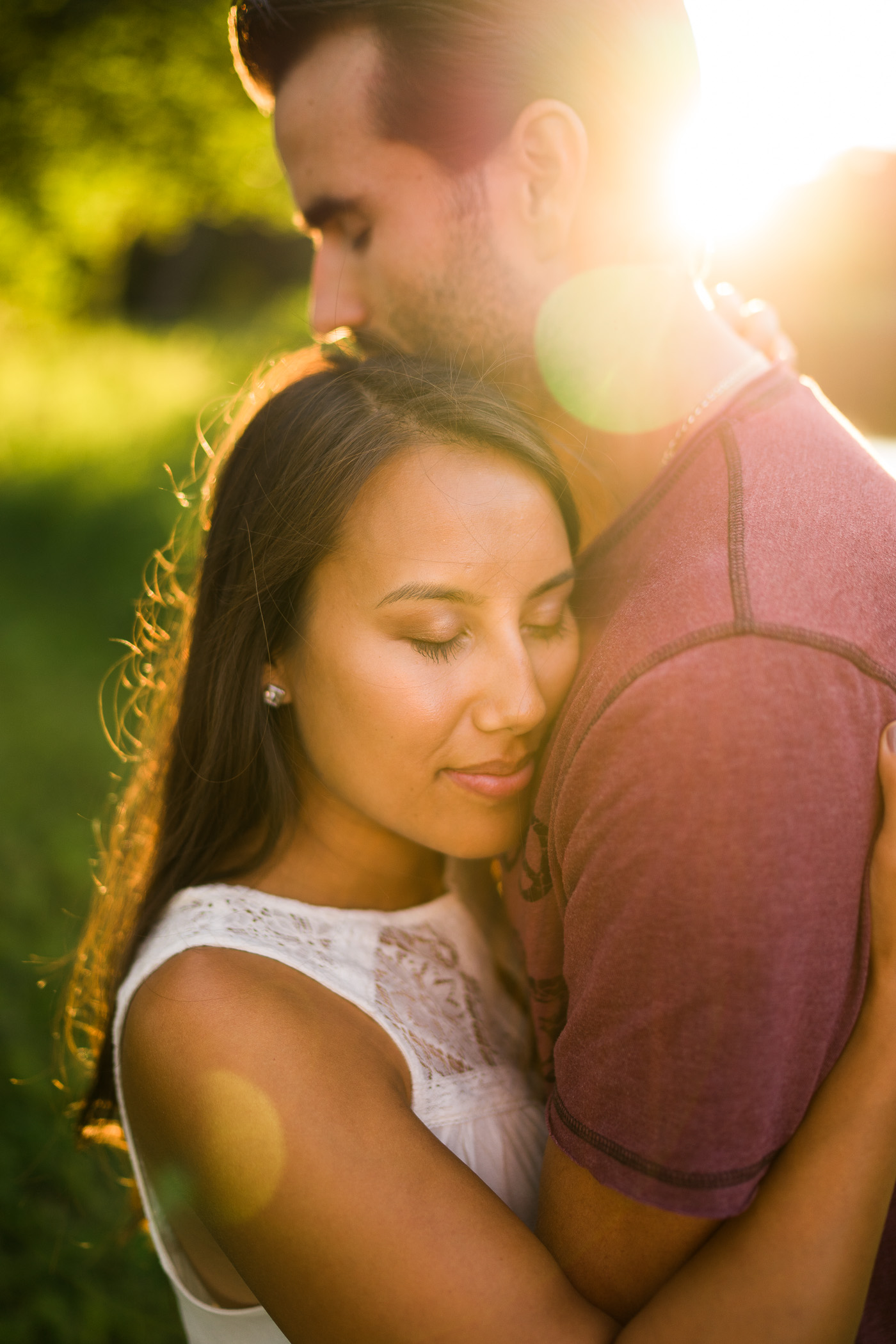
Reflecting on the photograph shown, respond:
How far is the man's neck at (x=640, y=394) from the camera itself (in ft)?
6.76

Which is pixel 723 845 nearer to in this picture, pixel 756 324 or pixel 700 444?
pixel 700 444

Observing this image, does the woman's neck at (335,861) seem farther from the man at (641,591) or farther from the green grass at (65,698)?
the green grass at (65,698)

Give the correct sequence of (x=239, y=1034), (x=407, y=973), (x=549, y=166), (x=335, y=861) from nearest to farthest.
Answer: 1. (x=239, y=1034)
2. (x=407, y=973)
3. (x=335, y=861)
4. (x=549, y=166)

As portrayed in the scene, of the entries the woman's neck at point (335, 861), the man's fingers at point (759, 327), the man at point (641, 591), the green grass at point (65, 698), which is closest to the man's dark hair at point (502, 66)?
the man at point (641, 591)

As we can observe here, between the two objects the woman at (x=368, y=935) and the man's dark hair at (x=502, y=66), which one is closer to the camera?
the woman at (x=368, y=935)

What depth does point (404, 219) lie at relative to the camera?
2350 millimetres

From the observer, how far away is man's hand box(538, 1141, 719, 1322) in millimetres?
1343

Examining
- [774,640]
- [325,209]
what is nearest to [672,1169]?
[774,640]

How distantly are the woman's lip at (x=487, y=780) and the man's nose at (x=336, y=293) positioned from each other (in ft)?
4.51

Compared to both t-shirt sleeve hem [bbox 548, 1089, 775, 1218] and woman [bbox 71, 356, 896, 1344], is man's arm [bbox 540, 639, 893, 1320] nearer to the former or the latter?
t-shirt sleeve hem [bbox 548, 1089, 775, 1218]

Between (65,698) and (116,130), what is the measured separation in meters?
9.69

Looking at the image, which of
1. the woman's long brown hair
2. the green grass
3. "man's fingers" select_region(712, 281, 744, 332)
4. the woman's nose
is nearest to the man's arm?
the woman's nose

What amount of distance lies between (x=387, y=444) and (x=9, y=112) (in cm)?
1379

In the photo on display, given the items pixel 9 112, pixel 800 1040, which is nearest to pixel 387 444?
pixel 800 1040
